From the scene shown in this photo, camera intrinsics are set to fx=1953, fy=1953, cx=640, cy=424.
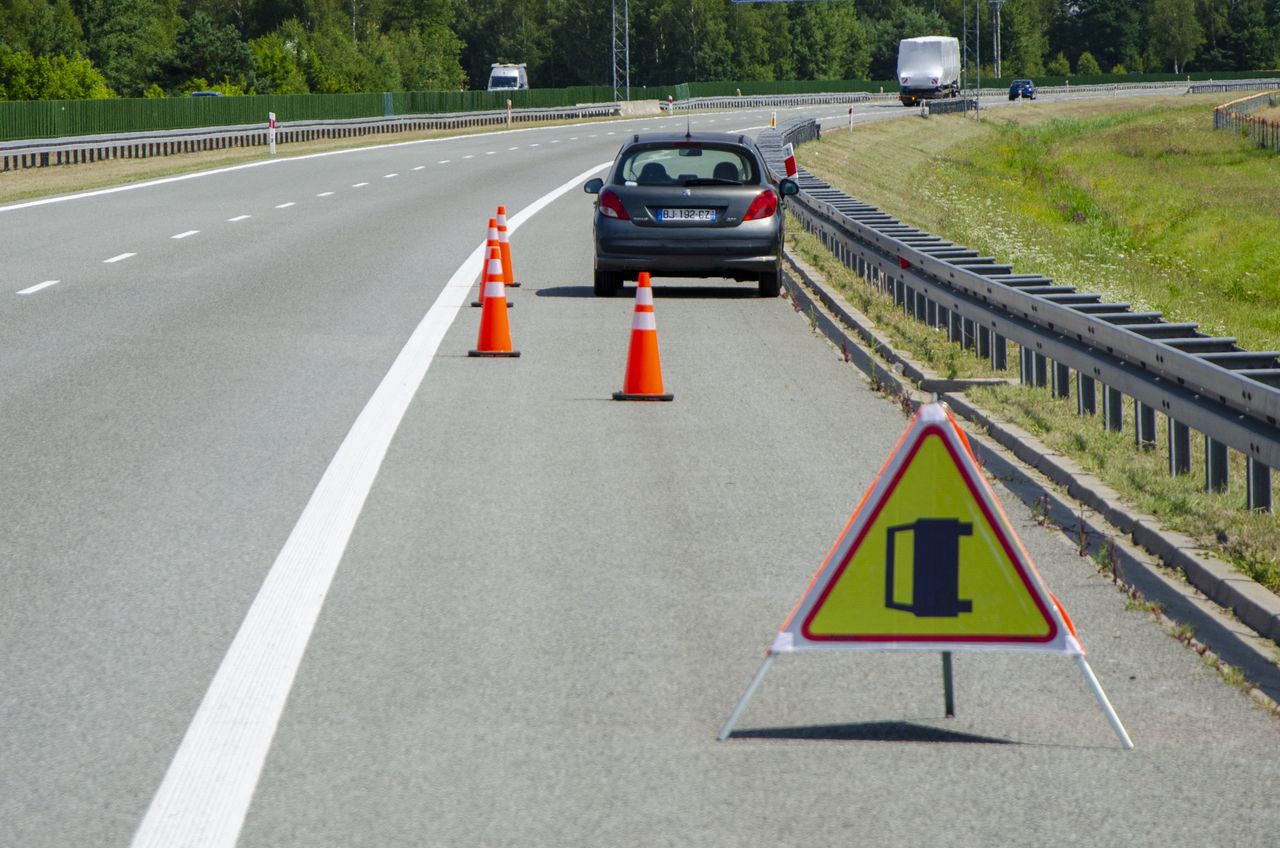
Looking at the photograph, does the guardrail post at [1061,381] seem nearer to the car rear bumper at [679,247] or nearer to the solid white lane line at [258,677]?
the solid white lane line at [258,677]

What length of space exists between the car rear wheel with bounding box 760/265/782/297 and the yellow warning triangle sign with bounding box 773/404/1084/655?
12.8 metres

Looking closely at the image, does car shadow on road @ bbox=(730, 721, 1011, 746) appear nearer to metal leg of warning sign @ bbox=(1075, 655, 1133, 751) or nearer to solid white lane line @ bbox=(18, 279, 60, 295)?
metal leg of warning sign @ bbox=(1075, 655, 1133, 751)

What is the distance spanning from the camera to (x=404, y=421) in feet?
35.9

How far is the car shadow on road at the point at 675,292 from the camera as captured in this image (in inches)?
735

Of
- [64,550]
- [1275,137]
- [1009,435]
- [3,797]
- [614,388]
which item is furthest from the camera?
[1275,137]

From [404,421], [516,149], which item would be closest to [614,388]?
[404,421]

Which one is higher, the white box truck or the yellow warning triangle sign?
the white box truck

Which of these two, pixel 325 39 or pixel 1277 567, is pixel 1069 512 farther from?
pixel 325 39

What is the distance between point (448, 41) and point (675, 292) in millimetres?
150592

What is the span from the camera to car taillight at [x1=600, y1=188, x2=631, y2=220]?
17906 mm

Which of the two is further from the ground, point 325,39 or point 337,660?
point 325,39

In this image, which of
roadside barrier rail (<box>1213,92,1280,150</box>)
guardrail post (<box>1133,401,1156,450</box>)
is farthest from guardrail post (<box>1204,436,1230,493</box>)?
roadside barrier rail (<box>1213,92,1280,150</box>)

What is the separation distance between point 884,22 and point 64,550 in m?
194

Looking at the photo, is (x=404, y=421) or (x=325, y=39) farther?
(x=325, y=39)
